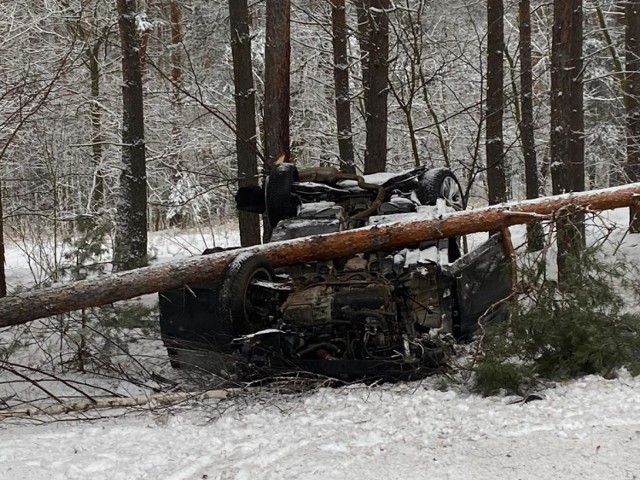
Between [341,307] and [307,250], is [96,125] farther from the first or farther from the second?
[341,307]

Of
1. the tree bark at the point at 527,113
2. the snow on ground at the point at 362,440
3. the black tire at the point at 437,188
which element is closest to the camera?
the snow on ground at the point at 362,440

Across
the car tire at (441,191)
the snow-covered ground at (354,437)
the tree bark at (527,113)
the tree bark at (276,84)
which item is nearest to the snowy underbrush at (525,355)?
the snow-covered ground at (354,437)

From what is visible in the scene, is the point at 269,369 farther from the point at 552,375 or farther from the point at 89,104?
the point at 89,104

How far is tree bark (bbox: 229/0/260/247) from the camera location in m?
11.9

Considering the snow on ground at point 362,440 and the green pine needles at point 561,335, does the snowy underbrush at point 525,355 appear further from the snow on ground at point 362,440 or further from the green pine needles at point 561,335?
the snow on ground at point 362,440

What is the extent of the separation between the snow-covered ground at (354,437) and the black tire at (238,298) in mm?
677

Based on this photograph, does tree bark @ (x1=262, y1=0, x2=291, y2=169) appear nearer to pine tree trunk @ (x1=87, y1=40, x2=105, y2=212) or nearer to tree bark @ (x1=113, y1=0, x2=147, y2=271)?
tree bark @ (x1=113, y1=0, x2=147, y2=271)

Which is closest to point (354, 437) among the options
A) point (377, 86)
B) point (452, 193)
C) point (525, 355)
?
point (525, 355)

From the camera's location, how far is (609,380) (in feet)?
17.2

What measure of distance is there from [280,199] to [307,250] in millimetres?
1232

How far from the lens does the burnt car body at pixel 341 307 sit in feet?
20.6

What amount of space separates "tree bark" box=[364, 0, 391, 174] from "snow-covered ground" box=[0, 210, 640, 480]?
7255mm

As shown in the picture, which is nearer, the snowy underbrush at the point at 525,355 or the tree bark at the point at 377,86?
the snowy underbrush at the point at 525,355

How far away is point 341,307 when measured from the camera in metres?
6.49
